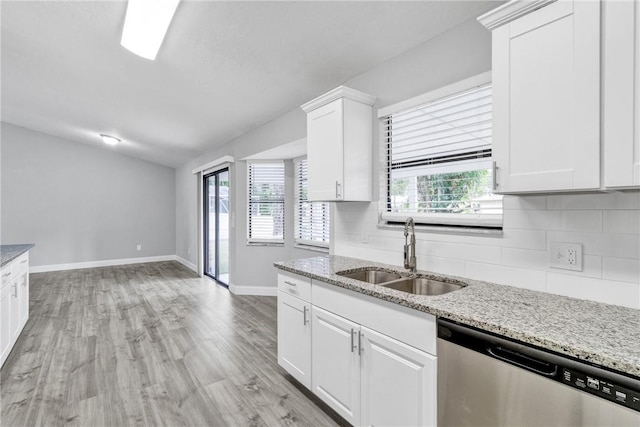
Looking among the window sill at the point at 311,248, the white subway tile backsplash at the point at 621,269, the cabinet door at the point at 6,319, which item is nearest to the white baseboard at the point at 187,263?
the window sill at the point at 311,248

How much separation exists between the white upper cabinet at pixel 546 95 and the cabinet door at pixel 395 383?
886 millimetres

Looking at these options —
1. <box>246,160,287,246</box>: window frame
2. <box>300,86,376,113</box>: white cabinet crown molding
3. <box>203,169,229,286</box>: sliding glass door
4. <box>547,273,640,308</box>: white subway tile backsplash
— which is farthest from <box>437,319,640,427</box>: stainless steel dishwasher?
<box>203,169,229,286</box>: sliding glass door

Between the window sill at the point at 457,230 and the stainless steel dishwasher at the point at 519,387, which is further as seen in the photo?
the window sill at the point at 457,230

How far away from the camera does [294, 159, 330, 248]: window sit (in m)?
4.07

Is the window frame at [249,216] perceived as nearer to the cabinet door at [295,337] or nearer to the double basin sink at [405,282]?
the cabinet door at [295,337]

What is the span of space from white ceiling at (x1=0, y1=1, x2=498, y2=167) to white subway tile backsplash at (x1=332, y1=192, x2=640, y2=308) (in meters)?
1.21

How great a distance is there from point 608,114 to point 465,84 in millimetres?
888

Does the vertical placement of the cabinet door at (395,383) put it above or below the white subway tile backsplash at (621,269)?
below

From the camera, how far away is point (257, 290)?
480 cm

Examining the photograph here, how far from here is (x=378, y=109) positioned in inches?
98.4

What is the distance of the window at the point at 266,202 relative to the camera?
4.77 metres

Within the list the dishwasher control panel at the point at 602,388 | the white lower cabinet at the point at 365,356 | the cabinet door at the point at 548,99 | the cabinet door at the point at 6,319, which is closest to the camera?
the dishwasher control panel at the point at 602,388

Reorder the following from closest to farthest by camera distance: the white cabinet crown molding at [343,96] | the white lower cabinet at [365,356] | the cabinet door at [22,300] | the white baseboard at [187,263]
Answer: the white lower cabinet at [365,356]
the white cabinet crown molding at [343,96]
the cabinet door at [22,300]
the white baseboard at [187,263]

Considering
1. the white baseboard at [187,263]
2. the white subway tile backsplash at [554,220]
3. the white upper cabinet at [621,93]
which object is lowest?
the white baseboard at [187,263]
